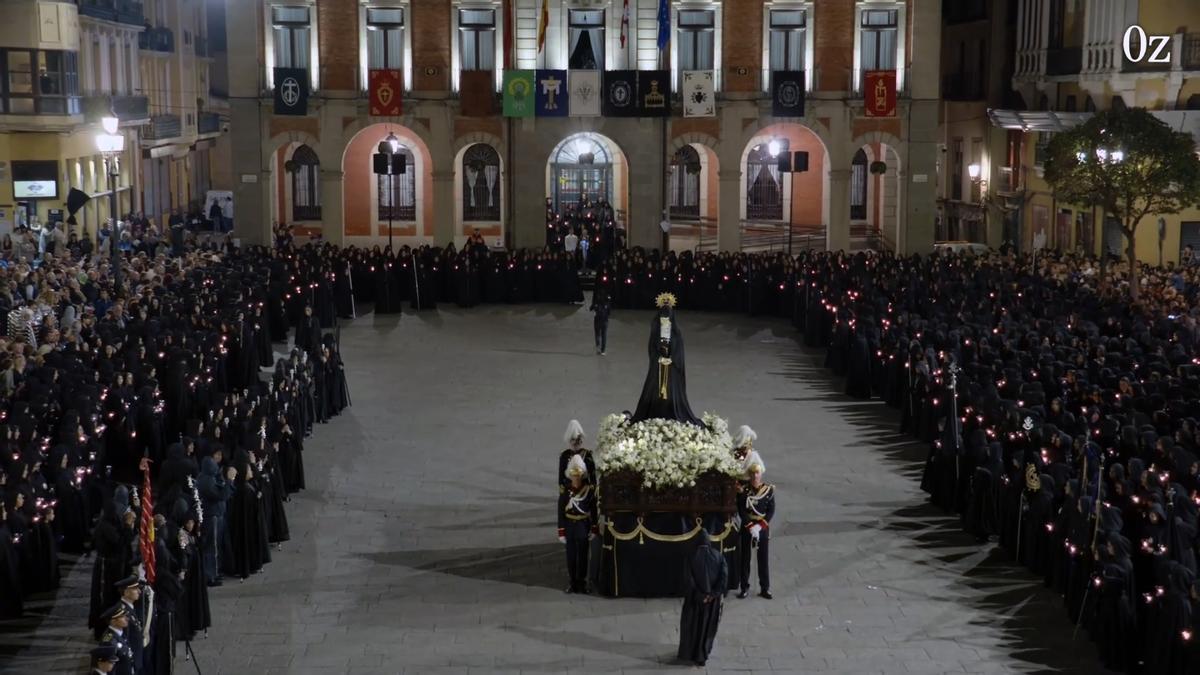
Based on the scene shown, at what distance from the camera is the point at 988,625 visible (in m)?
18.2

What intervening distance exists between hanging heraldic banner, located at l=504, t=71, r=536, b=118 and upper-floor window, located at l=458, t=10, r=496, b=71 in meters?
2.02

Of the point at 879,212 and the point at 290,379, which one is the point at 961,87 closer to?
the point at 879,212

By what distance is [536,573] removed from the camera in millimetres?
19891

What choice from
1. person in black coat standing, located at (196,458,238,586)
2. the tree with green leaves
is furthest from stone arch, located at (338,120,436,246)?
person in black coat standing, located at (196,458,238,586)

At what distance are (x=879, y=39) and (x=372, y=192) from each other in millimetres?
17432

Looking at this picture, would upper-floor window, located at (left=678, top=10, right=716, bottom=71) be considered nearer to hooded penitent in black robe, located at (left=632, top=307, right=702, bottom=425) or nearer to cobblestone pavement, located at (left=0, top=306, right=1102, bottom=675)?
cobblestone pavement, located at (left=0, top=306, right=1102, bottom=675)

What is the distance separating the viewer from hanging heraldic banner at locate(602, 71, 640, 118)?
4769cm

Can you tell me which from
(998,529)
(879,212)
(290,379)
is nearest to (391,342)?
(290,379)

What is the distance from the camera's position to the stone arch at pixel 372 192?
2162 inches

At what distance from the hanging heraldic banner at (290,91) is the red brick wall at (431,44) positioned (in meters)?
3.52

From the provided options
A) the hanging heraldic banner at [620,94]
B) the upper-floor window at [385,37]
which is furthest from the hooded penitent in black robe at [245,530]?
the upper-floor window at [385,37]

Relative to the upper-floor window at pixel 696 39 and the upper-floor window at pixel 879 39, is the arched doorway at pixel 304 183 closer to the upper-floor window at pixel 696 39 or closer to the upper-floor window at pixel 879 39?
the upper-floor window at pixel 696 39

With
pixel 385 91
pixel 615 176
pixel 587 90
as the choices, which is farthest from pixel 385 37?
pixel 615 176

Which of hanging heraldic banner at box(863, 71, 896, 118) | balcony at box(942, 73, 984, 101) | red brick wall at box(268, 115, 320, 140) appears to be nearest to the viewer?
hanging heraldic banner at box(863, 71, 896, 118)
